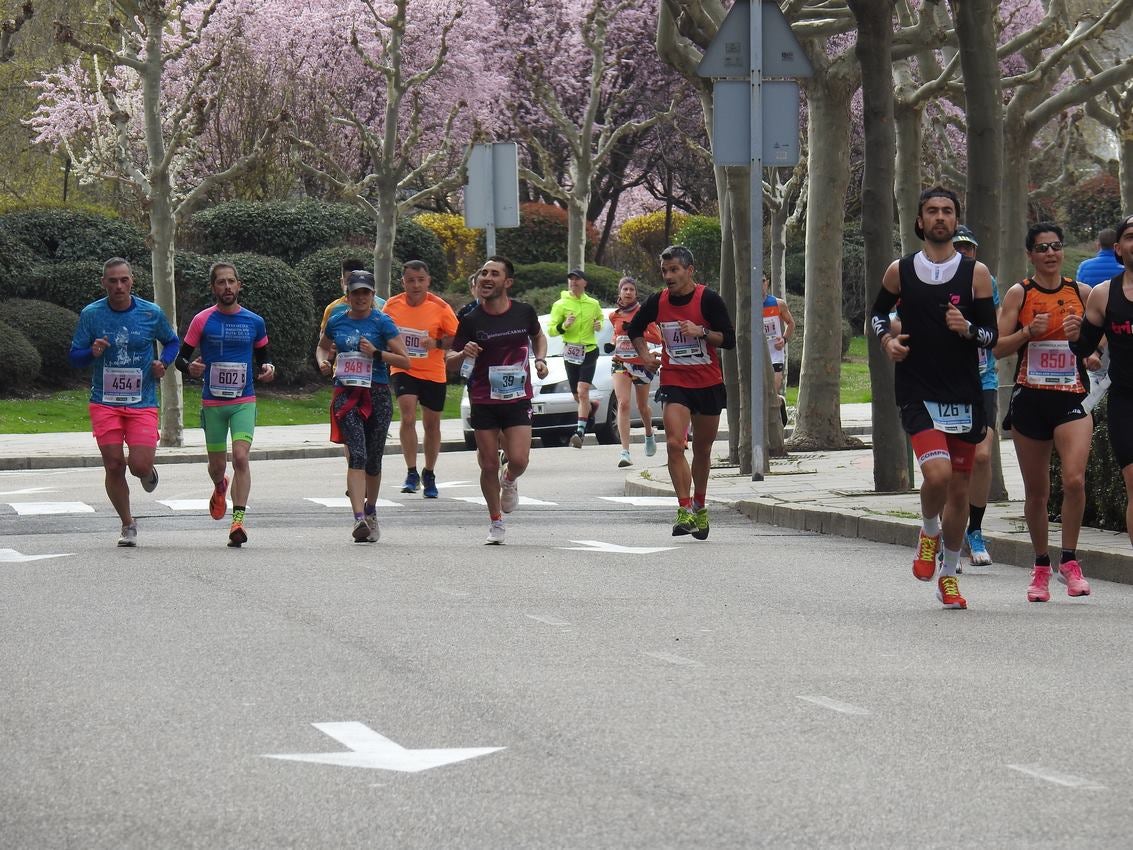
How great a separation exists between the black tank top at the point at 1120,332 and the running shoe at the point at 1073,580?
92 centimetres

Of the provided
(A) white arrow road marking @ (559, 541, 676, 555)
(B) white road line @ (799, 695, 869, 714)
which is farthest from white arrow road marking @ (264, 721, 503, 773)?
(A) white arrow road marking @ (559, 541, 676, 555)

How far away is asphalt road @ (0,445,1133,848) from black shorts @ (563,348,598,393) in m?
10.2

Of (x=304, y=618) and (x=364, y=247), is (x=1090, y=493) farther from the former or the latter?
(x=364, y=247)

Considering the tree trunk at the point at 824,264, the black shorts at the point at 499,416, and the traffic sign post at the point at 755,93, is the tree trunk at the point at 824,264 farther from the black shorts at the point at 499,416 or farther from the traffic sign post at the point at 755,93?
the black shorts at the point at 499,416

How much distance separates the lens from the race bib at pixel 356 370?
13.8 metres

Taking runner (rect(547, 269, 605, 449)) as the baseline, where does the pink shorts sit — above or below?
below

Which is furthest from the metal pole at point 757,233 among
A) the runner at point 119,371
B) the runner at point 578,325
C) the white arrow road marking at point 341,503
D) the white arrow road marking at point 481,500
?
the runner at point 578,325

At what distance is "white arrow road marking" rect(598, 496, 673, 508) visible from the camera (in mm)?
16844

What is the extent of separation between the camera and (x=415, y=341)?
1722cm

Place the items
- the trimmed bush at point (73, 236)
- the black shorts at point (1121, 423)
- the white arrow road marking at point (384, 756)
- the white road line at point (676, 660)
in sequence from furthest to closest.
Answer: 1. the trimmed bush at point (73, 236)
2. the black shorts at point (1121, 423)
3. the white road line at point (676, 660)
4. the white arrow road marking at point (384, 756)

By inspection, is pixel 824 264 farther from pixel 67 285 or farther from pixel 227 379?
pixel 67 285

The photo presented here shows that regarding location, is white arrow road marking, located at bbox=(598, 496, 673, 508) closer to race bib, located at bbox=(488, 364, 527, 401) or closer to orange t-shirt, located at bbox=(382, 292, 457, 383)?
orange t-shirt, located at bbox=(382, 292, 457, 383)

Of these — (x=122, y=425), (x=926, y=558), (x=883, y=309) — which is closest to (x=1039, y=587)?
(x=926, y=558)

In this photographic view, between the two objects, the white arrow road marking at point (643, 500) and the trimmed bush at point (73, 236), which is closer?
the white arrow road marking at point (643, 500)
